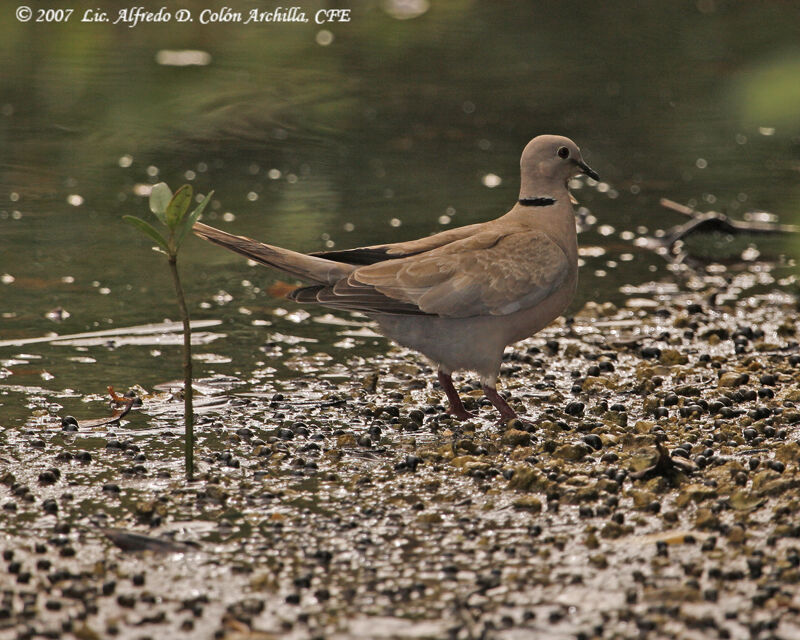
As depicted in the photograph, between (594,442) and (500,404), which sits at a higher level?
(500,404)

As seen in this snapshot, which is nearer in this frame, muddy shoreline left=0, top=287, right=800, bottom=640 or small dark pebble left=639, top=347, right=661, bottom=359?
muddy shoreline left=0, top=287, right=800, bottom=640

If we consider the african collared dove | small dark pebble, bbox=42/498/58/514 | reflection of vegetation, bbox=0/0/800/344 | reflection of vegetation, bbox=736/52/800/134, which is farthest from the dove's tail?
reflection of vegetation, bbox=736/52/800/134

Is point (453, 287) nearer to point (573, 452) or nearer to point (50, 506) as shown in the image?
point (573, 452)

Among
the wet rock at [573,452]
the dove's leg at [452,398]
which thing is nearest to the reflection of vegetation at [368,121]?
the dove's leg at [452,398]

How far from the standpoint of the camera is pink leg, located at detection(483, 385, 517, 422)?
653 centimetres

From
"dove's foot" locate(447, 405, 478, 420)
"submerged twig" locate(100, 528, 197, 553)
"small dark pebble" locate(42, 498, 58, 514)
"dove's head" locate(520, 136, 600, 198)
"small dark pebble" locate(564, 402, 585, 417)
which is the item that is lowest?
"submerged twig" locate(100, 528, 197, 553)

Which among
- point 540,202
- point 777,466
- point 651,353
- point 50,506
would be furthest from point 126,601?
point 651,353

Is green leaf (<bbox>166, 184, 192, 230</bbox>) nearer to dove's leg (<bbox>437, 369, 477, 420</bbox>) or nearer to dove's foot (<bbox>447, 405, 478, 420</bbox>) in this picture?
dove's leg (<bbox>437, 369, 477, 420</bbox>)

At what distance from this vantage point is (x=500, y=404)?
257 inches

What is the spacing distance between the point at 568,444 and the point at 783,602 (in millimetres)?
1769

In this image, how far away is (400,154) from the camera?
12.9m

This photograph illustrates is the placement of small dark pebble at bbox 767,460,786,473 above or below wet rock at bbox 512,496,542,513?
above

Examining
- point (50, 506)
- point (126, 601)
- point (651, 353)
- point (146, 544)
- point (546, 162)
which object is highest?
point (546, 162)

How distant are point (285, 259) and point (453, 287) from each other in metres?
0.90
